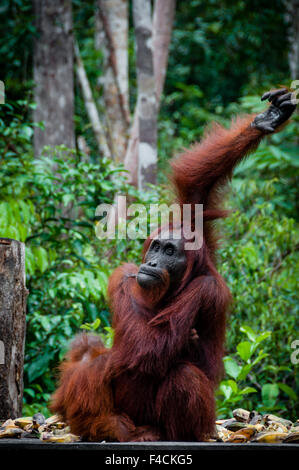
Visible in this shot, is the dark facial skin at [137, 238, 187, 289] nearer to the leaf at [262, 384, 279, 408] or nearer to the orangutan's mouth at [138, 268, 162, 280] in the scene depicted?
the orangutan's mouth at [138, 268, 162, 280]

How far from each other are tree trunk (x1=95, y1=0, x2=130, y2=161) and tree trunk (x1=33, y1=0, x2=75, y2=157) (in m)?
0.85

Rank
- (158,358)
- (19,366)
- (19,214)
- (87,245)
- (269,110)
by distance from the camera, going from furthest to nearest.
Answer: (87,245), (19,214), (19,366), (269,110), (158,358)

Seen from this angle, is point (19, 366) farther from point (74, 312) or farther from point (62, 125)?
point (62, 125)

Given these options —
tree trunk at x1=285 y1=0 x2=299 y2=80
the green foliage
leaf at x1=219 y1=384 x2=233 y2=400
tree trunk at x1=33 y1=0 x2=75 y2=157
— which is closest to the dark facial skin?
the green foliage

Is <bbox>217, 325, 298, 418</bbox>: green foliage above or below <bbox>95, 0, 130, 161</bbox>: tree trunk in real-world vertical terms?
below

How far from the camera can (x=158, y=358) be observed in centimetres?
295

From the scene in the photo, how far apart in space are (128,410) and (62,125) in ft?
14.8

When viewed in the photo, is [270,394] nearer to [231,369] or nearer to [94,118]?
[231,369]

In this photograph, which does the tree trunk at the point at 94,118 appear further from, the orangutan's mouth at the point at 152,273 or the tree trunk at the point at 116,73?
the orangutan's mouth at the point at 152,273

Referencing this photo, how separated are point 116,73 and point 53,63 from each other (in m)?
1.14

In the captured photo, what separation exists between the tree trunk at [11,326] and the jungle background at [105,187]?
29.5 inches

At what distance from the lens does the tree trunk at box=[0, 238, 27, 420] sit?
11.0ft

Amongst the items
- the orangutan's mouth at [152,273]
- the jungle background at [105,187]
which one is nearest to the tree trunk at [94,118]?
the jungle background at [105,187]
